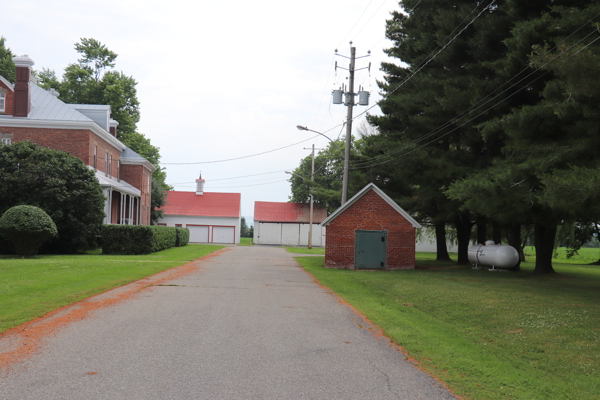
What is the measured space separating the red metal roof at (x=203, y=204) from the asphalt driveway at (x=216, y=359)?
189 ft

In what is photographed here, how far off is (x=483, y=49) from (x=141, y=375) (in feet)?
71.4

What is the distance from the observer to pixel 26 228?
88.1 feet

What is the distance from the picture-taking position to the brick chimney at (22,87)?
3706cm

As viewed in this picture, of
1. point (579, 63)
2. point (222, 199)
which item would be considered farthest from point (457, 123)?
point (222, 199)

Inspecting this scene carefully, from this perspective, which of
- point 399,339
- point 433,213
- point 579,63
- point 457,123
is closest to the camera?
point 399,339

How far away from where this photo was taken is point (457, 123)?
25.8 meters

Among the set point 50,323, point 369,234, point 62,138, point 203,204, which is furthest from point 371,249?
point 203,204

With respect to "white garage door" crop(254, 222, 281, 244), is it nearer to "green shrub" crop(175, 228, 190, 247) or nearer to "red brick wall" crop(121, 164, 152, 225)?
"green shrub" crop(175, 228, 190, 247)

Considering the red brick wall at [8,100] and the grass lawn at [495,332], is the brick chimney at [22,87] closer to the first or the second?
the red brick wall at [8,100]

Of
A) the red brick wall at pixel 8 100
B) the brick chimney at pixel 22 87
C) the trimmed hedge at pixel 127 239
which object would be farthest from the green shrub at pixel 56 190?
the red brick wall at pixel 8 100

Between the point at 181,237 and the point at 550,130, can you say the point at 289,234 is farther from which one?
the point at 550,130

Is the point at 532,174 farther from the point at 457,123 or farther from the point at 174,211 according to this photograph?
the point at 174,211

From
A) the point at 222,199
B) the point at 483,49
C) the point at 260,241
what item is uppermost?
the point at 483,49

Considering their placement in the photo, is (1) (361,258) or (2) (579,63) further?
(1) (361,258)
